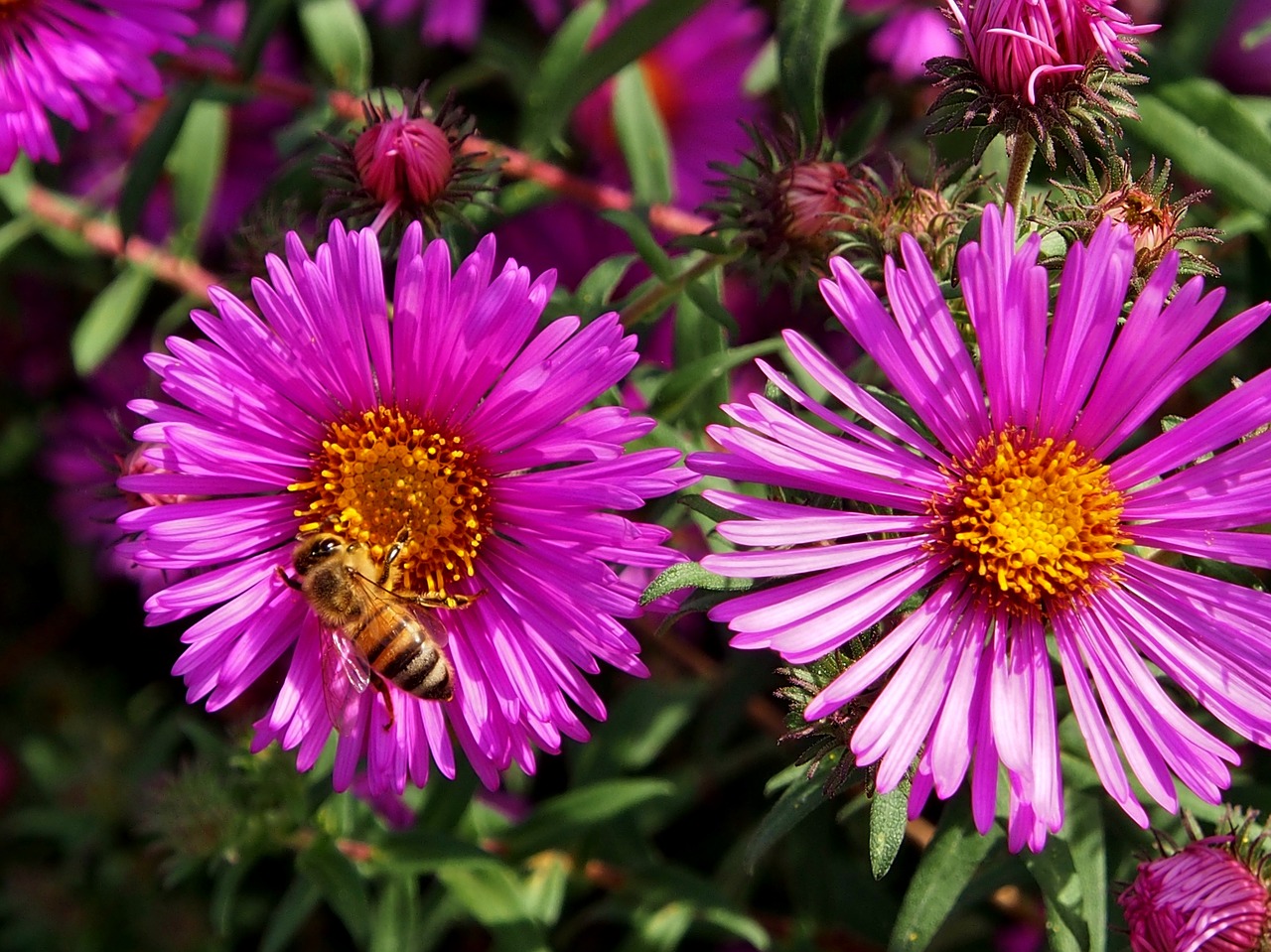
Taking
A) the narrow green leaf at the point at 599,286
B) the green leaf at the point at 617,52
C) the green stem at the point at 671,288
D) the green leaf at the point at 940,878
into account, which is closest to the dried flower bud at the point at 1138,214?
the green stem at the point at 671,288

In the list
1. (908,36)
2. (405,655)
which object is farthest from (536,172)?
(405,655)

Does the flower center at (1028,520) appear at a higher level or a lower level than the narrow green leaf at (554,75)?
lower

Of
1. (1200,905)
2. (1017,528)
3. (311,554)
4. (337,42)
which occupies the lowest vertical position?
(311,554)

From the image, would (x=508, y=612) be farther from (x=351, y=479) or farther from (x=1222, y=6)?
(x=1222, y=6)

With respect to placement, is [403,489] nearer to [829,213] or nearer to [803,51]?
[829,213]

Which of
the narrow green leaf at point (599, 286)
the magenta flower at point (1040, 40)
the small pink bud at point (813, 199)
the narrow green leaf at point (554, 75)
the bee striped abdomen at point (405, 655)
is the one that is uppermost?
the narrow green leaf at point (554, 75)

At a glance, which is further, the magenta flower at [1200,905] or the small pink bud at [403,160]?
the small pink bud at [403,160]

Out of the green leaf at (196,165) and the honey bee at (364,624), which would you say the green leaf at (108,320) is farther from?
the honey bee at (364,624)
